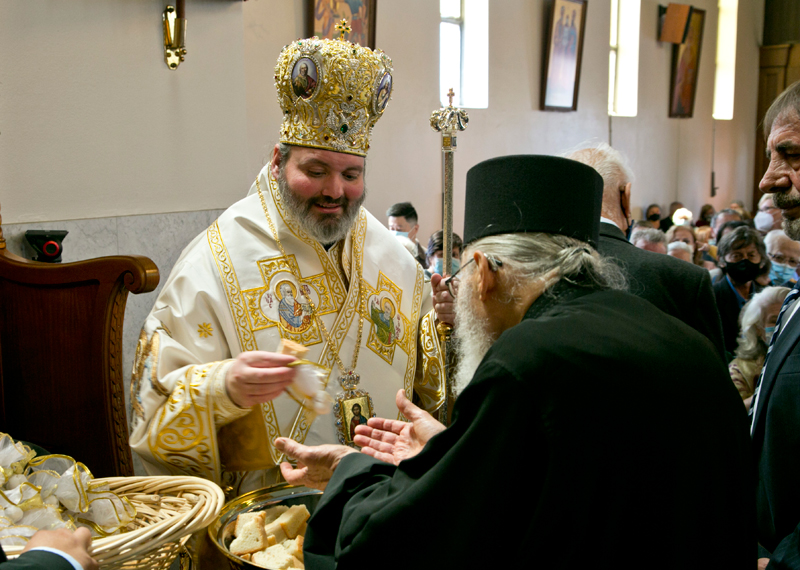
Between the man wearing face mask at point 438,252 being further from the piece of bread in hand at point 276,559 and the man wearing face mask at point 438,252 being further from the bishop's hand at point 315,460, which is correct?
the piece of bread in hand at point 276,559

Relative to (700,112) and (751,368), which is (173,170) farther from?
(700,112)

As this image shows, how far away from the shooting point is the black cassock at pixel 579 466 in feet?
4.33

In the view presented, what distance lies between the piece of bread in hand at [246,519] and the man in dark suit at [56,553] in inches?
18.3

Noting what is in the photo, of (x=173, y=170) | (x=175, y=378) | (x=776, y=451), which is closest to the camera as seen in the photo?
(x=776, y=451)

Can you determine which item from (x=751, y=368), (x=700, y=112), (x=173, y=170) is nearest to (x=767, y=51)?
(x=700, y=112)

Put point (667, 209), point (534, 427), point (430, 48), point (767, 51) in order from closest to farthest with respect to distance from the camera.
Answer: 1. point (534, 427)
2. point (430, 48)
3. point (667, 209)
4. point (767, 51)

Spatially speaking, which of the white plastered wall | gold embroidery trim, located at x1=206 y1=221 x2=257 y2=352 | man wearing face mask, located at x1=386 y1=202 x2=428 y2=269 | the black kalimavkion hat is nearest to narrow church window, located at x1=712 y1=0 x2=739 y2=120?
man wearing face mask, located at x1=386 y1=202 x2=428 y2=269

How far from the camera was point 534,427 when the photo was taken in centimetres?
134

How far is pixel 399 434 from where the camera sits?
2.00 m

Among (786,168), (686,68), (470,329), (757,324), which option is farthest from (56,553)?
(686,68)

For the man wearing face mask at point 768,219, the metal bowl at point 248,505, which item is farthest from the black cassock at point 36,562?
the man wearing face mask at point 768,219

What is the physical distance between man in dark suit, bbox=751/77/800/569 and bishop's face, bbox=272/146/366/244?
137cm

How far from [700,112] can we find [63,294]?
49.5ft

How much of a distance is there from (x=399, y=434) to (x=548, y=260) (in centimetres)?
66
